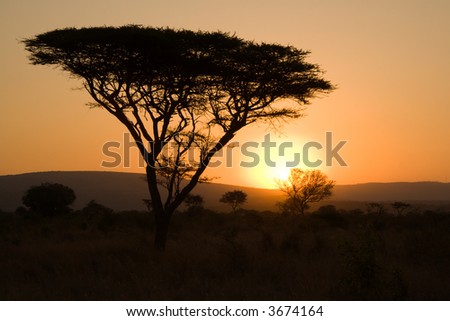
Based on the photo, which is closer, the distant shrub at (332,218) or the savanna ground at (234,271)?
the savanna ground at (234,271)

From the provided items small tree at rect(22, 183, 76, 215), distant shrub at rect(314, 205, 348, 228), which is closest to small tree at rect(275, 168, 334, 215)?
distant shrub at rect(314, 205, 348, 228)

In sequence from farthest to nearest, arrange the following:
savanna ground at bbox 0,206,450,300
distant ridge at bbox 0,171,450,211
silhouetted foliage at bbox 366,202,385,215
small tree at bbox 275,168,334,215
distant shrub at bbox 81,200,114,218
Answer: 1. distant ridge at bbox 0,171,450,211
2. small tree at bbox 275,168,334,215
3. silhouetted foliage at bbox 366,202,385,215
4. distant shrub at bbox 81,200,114,218
5. savanna ground at bbox 0,206,450,300

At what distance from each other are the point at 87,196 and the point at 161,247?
330 feet

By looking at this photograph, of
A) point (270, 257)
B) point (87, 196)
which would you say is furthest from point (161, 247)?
point (87, 196)

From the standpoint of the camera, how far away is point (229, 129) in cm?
1848

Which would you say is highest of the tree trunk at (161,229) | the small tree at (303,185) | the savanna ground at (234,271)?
the small tree at (303,185)

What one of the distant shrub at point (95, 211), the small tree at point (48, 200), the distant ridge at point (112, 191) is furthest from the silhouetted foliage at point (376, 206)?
the distant ridge at point (112, 191)

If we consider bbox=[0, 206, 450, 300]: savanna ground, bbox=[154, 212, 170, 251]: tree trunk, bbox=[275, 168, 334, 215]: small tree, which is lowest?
bbox=[0, 206, 450, 300]: savanna ground

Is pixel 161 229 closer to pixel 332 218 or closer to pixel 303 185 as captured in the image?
pixel 332 218

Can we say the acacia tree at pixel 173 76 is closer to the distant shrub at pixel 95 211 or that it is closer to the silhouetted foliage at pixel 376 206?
the distant shrub at pixel 95 211

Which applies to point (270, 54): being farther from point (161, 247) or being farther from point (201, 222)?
point (201, 222)

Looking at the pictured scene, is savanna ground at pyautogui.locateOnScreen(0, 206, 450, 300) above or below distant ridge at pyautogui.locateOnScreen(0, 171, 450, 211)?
below

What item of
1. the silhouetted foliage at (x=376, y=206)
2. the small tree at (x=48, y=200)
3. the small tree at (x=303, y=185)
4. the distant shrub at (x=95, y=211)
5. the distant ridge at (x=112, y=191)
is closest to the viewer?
the distant shrub at (x=95, y=211)

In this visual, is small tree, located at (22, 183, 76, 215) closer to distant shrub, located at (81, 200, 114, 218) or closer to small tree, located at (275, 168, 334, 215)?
distant shrub, located at (81, 200, 114, 218)
